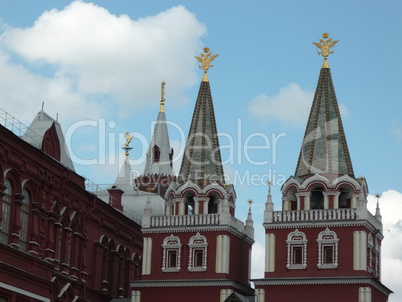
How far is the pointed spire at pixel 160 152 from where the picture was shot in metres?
75.1

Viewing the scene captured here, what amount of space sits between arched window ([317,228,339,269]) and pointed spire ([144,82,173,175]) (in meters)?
28.0

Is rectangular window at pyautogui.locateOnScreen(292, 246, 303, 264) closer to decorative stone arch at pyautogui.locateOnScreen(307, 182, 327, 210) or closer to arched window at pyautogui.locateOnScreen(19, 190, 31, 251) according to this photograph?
decorative stone arch at pyautogui.locateOnScreen(307, 182, 327, 210)

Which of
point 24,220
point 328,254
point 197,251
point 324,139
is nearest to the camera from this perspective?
point 24,220

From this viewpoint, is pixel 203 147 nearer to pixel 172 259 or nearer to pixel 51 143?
pixel 172 259

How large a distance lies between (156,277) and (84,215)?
5.28 meters

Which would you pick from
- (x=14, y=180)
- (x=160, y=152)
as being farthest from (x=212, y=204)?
(x=160, y=152)

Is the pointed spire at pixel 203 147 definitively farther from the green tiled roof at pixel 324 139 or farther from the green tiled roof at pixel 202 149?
the green tiled roof at pixel 324 139

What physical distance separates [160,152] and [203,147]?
2148cm

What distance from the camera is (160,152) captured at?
75.9 metres

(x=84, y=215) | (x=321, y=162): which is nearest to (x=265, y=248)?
(x=321, y=162)

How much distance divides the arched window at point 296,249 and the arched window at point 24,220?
13.1m

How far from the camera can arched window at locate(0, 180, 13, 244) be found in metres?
43.4

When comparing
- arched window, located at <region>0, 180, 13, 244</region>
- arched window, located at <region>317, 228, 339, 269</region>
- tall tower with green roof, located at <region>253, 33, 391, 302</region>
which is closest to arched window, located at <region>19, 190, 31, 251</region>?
arched window, located at <region>0, 180, 13, 244</region>

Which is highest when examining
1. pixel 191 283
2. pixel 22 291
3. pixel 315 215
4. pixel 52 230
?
pixel 315 215
